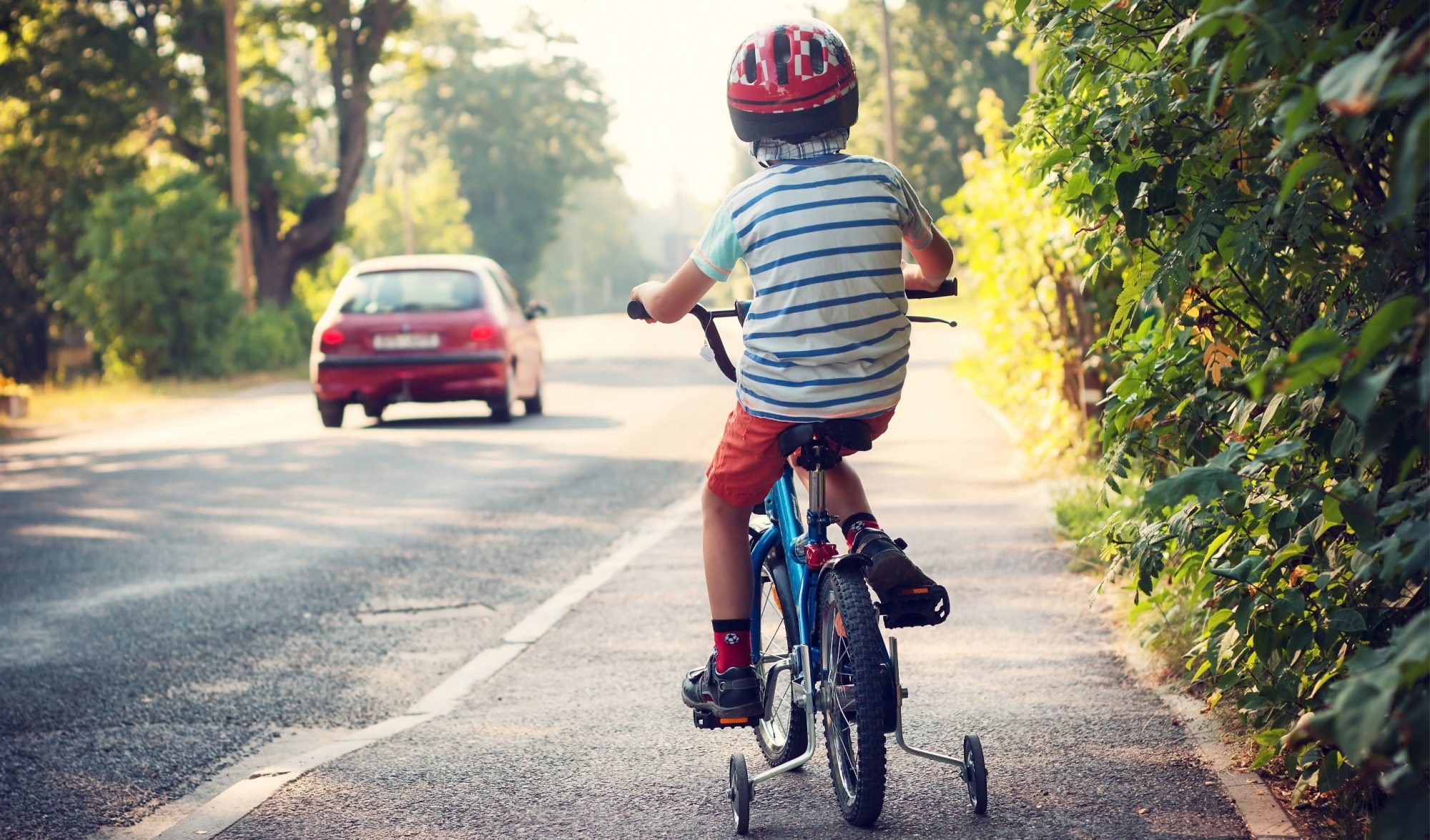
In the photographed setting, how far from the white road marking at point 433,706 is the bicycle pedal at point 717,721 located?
4.11 feet

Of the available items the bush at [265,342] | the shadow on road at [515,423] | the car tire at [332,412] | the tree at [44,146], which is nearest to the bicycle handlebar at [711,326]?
the shadow on road at [515,423]

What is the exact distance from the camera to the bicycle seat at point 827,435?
12.2 ft

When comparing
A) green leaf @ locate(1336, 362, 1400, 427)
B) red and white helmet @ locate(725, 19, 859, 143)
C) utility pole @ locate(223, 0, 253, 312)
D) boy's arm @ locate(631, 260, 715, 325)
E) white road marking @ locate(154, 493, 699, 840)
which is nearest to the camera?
green leaf @ locate(1336, 362, 1400, 427)

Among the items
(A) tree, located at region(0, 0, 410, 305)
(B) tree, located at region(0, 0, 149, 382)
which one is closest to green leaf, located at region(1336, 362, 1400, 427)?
(B) tree, located at region(0, 0, 149, 382)

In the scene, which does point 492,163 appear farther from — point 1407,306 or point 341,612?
point 1407,306

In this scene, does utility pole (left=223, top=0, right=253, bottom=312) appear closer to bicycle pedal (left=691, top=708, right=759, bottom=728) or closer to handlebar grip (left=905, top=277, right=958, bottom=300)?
bicycle pedal (left=691, top=708, right=759, bottom=728)

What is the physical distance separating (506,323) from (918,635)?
34.6 feet

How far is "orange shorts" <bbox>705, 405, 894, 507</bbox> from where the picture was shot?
3848 mm

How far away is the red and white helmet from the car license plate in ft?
40.3

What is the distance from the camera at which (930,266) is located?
401cm

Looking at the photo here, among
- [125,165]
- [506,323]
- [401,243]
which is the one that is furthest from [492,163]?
[506,323]

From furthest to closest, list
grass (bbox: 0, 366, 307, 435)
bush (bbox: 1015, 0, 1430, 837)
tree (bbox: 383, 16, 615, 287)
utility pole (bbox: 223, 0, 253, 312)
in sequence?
tree (bbox: 383, 16, 615, 287) < utility pole (bbox: 223, 0, 253, 312) < grass (bbox: 0, 366, 307, 435) < bush (bbox: 1015, 0, 1430, 837)

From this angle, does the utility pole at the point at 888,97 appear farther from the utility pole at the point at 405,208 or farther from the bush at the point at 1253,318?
the bush at the point at 1253,318

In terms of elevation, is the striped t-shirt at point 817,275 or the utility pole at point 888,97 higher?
the utility pole at point 888,97
